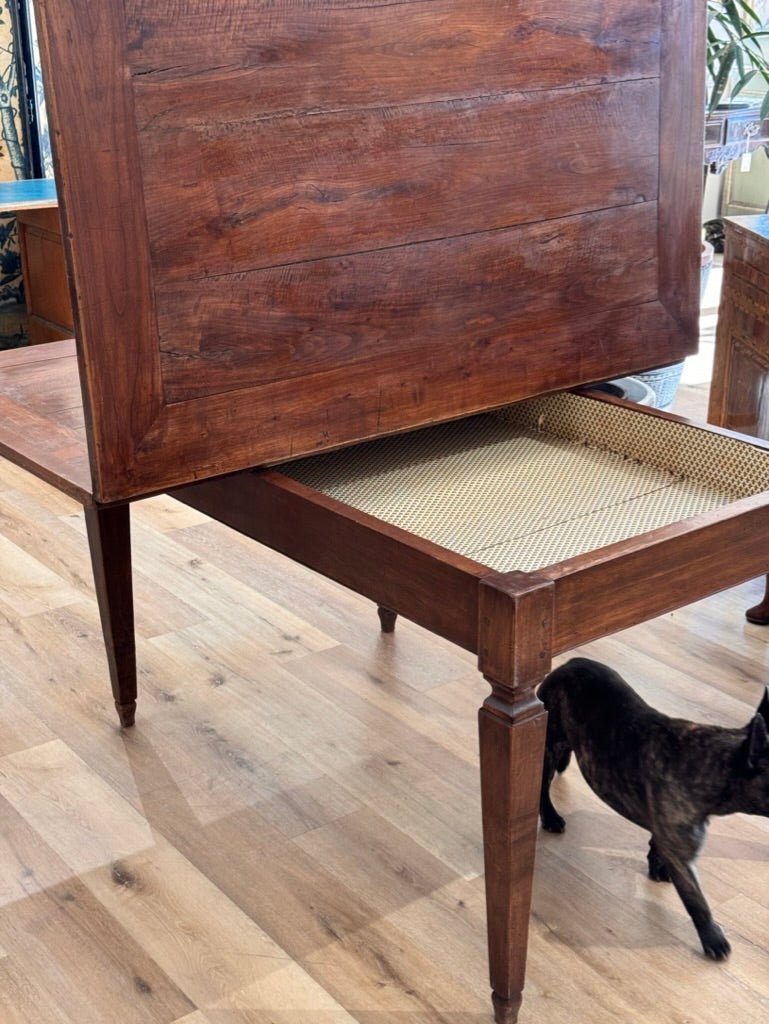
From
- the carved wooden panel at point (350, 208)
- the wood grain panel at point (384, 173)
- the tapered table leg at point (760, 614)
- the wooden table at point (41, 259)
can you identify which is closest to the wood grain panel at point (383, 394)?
the carved wooden panel at point (350, 208)

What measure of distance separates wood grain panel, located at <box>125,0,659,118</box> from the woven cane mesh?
1.37ft

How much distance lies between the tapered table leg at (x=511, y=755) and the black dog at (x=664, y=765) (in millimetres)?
220

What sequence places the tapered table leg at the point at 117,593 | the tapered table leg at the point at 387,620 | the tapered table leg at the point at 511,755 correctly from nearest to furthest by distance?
the tapered table leg at the point at 511,755 → the tapered table leg at the point at 117,593 → the tapered table leg at the point at 387,620

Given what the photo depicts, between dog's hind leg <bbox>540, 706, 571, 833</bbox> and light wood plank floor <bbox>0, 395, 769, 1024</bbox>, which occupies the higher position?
dog's hind leg <bbox>540, 706, 571, 833</bbox>

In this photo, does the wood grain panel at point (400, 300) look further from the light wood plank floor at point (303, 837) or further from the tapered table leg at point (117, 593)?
the light wood plank floor at point (303, 837)

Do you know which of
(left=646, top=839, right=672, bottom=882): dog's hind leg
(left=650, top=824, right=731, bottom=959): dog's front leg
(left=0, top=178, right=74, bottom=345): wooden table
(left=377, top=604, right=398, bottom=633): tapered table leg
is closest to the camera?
(left=650, top=824, right=731, bottom=959): dog's front leg

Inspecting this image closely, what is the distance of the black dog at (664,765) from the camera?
1346mm

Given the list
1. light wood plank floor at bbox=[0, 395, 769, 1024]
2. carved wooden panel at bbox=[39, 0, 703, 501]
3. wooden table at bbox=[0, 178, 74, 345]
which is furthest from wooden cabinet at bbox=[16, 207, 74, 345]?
carved wooden panel at bbox=[39, 0, 703, 501]

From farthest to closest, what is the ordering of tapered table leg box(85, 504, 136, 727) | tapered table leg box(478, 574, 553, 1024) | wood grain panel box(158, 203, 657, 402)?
1. tapered table leg box(85, 504, 136, 727)
2. wood grain panel box(158, 203, 657, 402)
3. tapered table leg box(478, 574, 553, 1024)

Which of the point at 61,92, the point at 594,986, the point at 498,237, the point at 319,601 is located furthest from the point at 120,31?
the point at 319,601

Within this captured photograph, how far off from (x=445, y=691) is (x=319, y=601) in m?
0.40

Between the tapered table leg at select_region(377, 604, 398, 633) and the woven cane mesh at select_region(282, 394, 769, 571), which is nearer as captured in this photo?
the woven cane mesh at select_region(282, 394, 769, 571)

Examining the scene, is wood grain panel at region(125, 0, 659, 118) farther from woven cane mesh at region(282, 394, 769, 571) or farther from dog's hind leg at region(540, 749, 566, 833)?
dog's hind leg at region(540, 749, 566, 833)

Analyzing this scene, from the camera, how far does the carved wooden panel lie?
1.18 meters
